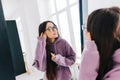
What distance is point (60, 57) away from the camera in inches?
33.4

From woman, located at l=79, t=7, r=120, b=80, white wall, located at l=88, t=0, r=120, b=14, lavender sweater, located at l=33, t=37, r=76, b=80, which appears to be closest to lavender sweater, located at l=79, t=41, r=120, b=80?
woman, located at l=79, t=7, r=120, b=80

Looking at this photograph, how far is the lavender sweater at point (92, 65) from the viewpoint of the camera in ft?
1.60

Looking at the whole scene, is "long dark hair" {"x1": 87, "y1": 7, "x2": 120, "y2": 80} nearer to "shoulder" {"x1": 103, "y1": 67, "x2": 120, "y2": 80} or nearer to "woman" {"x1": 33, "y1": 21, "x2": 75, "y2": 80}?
"shoulder" {"x1": 103, "y1": 67, "x2": 120, "y2": 80}

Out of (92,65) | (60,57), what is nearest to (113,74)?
(92,65)

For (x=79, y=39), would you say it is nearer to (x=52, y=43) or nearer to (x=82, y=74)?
(x=52, y=43)

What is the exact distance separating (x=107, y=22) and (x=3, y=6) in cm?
51

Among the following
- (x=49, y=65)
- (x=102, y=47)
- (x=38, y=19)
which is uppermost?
(x=38, y=19)

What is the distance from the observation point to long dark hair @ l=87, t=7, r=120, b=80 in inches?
18.3

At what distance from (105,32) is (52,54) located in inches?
17.6

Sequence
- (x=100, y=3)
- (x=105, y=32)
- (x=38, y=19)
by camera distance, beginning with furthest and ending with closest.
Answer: (x=100, y=3) < (x=38, y=19) < (x=105, y=32)

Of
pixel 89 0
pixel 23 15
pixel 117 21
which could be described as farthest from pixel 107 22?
pixel 89 0

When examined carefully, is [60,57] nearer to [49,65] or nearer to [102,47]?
[49,65]

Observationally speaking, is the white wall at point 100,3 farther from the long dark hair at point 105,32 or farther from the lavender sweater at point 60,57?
the long dark hair at point 105,32

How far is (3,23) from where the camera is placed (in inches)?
29.5
